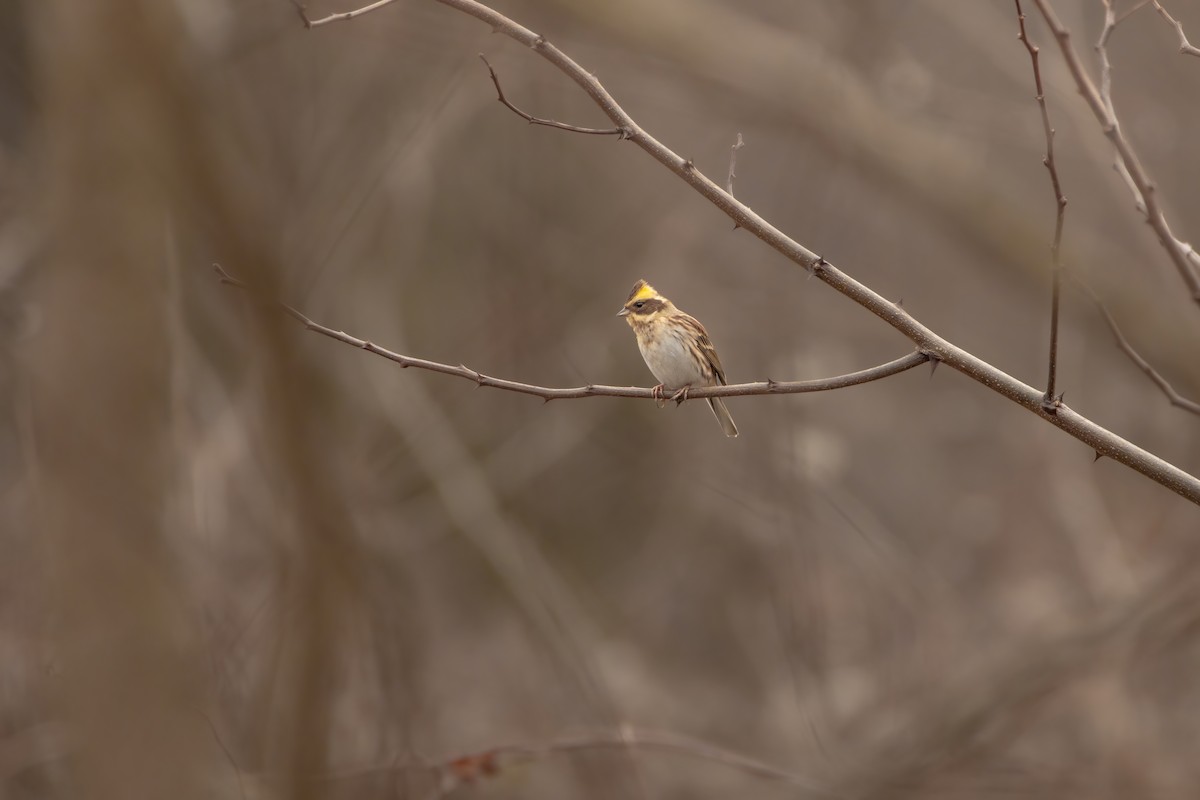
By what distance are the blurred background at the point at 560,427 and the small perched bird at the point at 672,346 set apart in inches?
21.4

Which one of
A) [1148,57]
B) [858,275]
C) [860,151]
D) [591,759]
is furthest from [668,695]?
[1148,57]

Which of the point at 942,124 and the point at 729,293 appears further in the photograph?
the point at 729,293

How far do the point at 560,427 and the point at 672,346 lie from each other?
3.60 metres

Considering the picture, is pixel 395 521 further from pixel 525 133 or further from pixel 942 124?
pixel 942 124

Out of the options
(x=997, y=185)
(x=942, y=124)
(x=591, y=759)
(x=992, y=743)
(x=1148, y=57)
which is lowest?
(x=591, y=759)

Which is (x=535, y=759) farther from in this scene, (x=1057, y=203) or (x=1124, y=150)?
(x=1124, y=150)

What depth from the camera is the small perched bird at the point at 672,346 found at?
19.7 ft

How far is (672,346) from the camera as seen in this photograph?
237 inches

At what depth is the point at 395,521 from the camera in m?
8.88

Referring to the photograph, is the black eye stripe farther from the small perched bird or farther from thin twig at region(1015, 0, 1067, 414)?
thin twig at region(1015, 0, 1067, 414)

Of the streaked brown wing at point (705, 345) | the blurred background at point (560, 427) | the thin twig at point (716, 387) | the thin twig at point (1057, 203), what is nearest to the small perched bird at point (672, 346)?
the streaked brown wing at point (705, 345)

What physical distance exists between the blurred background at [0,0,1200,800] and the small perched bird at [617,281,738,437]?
54 cm

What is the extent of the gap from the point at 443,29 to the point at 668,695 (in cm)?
603

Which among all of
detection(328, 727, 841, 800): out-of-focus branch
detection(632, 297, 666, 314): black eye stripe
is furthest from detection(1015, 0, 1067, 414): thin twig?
detection(632, 297, 666, 314): black eye stripe
